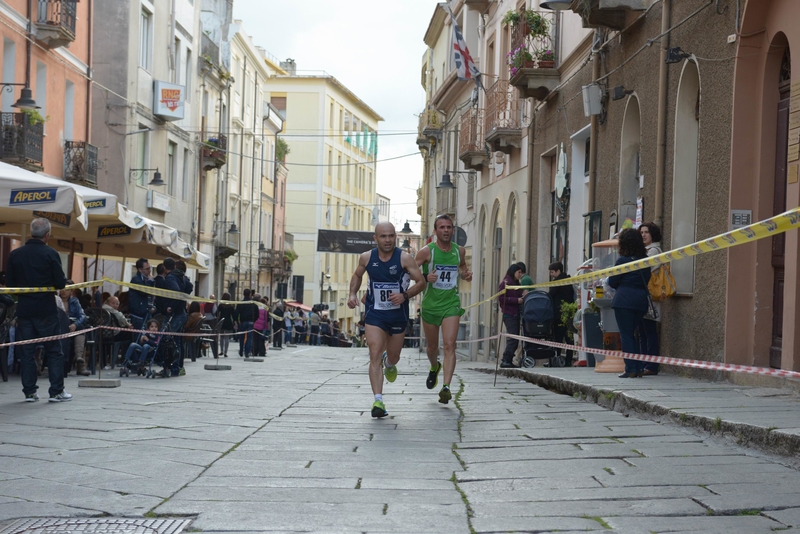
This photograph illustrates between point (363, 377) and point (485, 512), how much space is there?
10304 millimetres

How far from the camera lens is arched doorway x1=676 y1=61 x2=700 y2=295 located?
41.1 feet

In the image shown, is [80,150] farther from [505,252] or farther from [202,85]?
[202,85]

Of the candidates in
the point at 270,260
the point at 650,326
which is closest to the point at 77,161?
the point at 650,326

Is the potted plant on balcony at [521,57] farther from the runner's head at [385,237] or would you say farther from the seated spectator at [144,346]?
the runner's head at [385,237]

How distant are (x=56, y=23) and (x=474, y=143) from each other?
1153 cm

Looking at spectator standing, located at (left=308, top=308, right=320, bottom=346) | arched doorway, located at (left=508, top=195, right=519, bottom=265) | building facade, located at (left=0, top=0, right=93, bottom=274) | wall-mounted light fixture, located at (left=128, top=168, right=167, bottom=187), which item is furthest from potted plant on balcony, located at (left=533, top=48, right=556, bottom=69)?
spectator standing, located at (left=308, top=308, right=320, bottom=346)

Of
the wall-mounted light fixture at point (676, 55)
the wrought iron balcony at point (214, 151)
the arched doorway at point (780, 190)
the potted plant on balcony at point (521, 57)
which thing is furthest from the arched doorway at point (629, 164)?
the wrought iron balcony at point (214, 151)

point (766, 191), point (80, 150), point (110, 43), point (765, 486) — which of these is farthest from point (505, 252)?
point (765, 486)

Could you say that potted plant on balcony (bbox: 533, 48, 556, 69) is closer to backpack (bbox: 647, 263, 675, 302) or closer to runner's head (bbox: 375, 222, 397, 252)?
backpack (bbox: 647, 263, 675, 302)

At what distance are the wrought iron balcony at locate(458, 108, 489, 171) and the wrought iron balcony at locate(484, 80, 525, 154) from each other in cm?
308

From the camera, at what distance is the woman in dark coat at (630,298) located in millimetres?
10984

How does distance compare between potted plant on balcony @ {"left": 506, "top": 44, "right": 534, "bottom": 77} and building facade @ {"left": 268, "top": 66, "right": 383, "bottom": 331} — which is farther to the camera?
building facade @ {"left": 268, "top": 66, "right": 383, "bottom": 331}

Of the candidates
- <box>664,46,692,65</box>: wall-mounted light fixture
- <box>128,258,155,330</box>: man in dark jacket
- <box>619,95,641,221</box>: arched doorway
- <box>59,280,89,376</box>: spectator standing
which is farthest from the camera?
<box>128,258,155,330</box>: man in dark jacket

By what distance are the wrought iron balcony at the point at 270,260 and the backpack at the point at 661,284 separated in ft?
155
